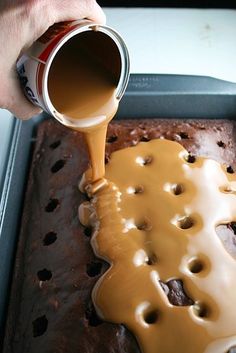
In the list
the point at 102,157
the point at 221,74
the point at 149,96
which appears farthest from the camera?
the point at 221,74

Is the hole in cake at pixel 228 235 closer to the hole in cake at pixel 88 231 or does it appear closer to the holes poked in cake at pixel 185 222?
the holes poked in cake at pixel 185 222

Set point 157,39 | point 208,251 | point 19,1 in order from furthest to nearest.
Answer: point 157,39 < point 208,251 < point 19,1

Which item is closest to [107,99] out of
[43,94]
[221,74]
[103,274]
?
[43,94]

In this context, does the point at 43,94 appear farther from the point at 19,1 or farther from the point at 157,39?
the point at 157,39

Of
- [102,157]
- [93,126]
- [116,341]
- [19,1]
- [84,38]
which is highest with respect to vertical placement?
[19,1]

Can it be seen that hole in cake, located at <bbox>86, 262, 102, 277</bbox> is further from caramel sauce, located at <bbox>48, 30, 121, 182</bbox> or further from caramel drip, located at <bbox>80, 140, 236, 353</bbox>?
caramel sauce, located at <bbox>48, 30, 121, 182</bbox>

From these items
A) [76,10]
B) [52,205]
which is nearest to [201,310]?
[52,205]
